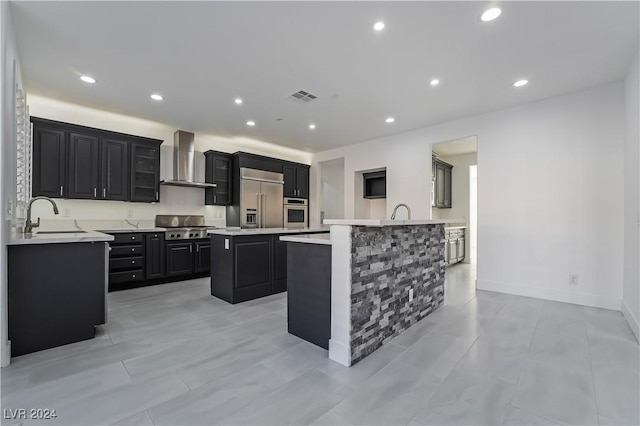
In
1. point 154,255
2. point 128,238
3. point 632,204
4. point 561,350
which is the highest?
point 632,204

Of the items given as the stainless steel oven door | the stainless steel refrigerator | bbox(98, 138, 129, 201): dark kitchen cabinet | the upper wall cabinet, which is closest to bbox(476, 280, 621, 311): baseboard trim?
the stainless steel oven door

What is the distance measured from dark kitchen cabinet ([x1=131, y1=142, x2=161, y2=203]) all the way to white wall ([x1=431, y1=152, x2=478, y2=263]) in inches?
231

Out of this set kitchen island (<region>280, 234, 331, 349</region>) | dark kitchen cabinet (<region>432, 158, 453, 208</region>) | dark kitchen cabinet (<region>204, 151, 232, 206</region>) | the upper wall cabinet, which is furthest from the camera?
dark kitchen cabinet (<region>432, 158, 453, 208</region>)

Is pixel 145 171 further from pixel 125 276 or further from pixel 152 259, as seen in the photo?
pixel 125 276

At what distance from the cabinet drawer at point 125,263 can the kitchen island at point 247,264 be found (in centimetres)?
141

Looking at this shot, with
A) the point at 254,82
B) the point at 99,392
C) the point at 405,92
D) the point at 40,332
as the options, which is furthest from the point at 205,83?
the point at 99,392

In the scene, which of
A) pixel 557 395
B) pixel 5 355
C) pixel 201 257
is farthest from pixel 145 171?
pixel 557 395

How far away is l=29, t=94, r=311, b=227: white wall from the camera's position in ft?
13.7

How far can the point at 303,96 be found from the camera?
382 centimetres

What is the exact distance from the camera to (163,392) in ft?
5.67

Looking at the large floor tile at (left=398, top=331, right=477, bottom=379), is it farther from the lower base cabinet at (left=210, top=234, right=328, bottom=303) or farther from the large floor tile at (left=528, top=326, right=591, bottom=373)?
the lower base cabinet at (left=210, top=234, right=328, bottom=303)

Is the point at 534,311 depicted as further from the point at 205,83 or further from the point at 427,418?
the point at 205,83

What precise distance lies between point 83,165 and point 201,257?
221cm

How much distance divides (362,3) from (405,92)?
1723 millimetres
